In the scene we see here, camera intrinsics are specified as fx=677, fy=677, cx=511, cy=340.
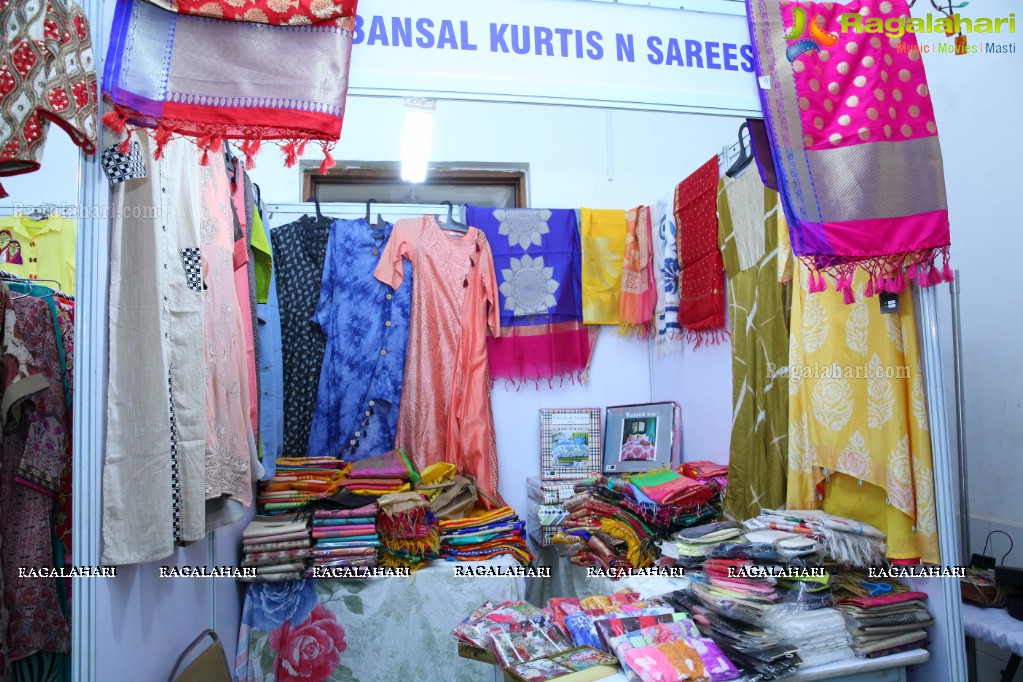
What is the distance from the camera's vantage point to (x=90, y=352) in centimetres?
164

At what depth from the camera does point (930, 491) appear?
1.88 metres

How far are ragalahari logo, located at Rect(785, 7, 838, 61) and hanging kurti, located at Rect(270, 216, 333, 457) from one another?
2.43m

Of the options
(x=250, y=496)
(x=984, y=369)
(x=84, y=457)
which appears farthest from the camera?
(x=984, y=369)

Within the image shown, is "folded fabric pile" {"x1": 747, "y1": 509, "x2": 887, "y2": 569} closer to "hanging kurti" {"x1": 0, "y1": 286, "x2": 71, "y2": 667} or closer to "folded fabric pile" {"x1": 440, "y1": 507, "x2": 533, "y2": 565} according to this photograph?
"folded fabric pile" {"x1": 440, "y1": 507, "x2": 533, "y2": 565}

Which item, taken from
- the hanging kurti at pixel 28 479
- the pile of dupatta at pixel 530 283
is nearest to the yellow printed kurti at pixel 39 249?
the hanging kurti at pixel 28 479

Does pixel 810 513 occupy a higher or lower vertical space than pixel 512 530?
higher

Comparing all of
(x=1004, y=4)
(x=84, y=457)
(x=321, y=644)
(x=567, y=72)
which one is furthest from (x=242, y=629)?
(x=1004, y=4)

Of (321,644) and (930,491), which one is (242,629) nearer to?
(321,644)

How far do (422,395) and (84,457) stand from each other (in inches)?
76.1

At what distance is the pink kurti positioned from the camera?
11.3ft

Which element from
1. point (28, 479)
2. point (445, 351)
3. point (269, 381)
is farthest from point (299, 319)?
point (28, 479)

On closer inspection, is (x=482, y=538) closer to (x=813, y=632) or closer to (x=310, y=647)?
(x=310, y=647)

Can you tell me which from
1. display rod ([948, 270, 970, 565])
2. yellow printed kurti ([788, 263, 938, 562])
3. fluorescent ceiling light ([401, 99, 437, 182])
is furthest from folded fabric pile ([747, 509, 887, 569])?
fluorescent ceiling light ([401, 99, 437, 182])

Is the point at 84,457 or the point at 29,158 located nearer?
the point at 29,158
